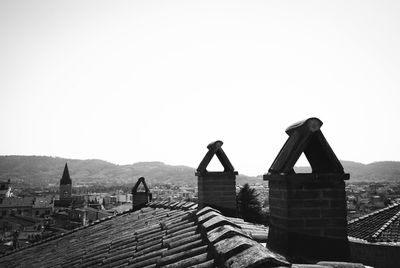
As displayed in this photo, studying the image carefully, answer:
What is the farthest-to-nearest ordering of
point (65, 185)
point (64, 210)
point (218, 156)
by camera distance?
point (65, 185), point (64, 210), point (218, 156)

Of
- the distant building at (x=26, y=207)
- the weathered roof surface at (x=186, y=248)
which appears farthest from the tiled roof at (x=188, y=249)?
the distant building at (x=26, y=207)

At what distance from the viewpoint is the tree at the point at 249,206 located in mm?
28344

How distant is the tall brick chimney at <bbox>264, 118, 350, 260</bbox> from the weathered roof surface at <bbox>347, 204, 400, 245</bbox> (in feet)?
37.6

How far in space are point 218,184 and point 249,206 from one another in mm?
23081

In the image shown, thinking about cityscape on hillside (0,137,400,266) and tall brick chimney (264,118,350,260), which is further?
cityscape on hillside (0,137,400,266)

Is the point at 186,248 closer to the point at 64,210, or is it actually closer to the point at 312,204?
the point at 312,204

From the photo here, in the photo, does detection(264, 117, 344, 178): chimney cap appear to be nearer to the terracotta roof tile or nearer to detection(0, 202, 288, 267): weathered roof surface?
detection(0, 202, 288, 267): weathered roof surface

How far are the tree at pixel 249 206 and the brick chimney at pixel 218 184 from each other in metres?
22.4

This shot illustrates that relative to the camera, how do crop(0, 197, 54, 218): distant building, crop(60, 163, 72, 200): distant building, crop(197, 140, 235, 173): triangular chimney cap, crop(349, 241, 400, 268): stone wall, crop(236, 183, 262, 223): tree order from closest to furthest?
crop(197, 140, 235, 173): triangular chimney cap → crop(349, 241, 400, 268): stone wall → crop(236, 183, 262, 223): tree → crop(0, 197, 54, 218): distant building → crop(60, 163, 72, 200): distant building

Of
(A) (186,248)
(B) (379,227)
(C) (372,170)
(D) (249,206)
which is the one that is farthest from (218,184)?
(C) (372,170)

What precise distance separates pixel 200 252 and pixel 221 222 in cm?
58

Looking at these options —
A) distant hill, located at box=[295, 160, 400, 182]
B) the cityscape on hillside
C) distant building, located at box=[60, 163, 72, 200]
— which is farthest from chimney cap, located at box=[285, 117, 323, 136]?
distant hill, located at box=[295, 160, 400, 182]

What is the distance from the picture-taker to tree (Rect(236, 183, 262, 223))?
28.3 metres

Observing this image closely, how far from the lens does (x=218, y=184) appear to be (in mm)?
6770
